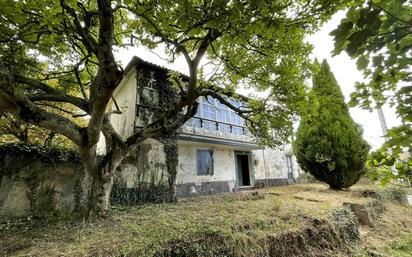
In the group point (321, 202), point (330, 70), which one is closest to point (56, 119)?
point (321, 202)

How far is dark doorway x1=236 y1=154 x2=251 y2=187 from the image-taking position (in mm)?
13731

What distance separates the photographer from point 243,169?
563 inches

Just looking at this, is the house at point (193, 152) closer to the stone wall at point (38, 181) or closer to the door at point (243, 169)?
the door at point (243, 169)

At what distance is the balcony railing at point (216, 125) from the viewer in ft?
35.0

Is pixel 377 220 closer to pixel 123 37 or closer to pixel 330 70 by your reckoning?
pixel 330 70

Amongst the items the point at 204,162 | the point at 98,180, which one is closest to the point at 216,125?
the point at 204,162

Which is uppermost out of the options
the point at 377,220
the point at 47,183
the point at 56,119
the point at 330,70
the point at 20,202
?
the point at 330,70

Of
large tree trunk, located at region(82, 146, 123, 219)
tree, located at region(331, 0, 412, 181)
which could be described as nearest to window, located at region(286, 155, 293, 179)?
large tree trunk, located at region(82, 146, 123, 219)

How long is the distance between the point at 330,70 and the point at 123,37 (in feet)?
33.6

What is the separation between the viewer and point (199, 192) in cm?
1040

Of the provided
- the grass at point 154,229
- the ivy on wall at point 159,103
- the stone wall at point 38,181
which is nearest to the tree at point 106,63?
the stone wall at point 38,181

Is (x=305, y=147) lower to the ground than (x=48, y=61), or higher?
lower

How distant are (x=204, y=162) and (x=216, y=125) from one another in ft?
6.97

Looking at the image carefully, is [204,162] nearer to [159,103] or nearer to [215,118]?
[215,118]
